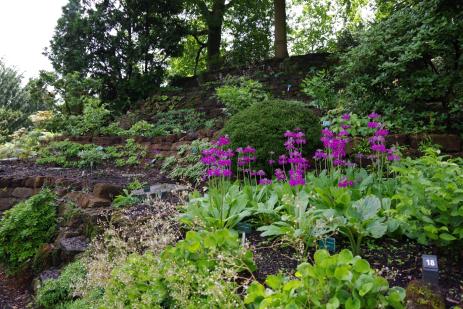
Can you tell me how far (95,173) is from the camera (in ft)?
21.9

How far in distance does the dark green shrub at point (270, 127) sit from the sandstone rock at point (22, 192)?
350cm

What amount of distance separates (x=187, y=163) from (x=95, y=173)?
5.42ft

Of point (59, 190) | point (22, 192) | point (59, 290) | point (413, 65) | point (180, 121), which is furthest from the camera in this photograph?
point (180, 121)

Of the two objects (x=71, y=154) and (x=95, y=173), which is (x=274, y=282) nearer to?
(x=95, y=173)

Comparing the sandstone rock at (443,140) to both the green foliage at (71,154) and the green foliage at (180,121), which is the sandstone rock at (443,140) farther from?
the green foliage at (71,154)

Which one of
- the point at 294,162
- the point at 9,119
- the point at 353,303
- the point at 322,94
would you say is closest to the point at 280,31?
the point at 322,94

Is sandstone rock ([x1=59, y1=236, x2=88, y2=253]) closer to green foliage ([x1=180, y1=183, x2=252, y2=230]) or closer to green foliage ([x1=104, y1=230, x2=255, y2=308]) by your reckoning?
green foliage ([x1=180, y1=183, x2=252, y2=230])

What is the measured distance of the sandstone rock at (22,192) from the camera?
6336mm

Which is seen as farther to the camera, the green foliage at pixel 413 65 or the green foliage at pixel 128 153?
the green foliage at pixel 128 153

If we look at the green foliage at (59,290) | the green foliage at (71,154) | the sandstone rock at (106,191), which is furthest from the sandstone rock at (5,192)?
the green foliage at (59,290)

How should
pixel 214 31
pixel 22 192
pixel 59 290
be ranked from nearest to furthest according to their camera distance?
pixel 59 290
pixel 22 192
pixel 214 31

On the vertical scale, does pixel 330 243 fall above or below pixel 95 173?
below

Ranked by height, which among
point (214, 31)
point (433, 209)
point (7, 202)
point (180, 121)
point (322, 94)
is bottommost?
point (7, 202)

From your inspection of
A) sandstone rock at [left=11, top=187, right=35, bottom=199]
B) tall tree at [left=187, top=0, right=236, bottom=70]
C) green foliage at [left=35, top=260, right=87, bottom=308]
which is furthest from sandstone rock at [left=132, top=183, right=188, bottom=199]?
tall tree at [left=187, top=0, right=236, bottom=70]
